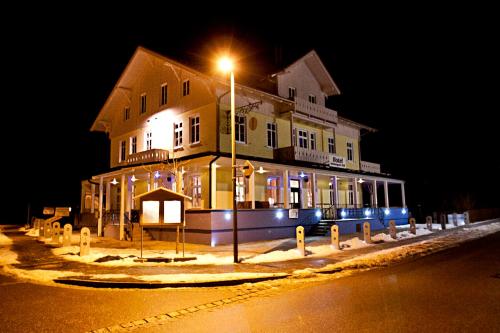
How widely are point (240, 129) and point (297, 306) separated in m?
16.4

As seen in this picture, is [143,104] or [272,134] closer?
[272,134]

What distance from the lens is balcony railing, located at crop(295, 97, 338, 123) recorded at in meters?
24.3

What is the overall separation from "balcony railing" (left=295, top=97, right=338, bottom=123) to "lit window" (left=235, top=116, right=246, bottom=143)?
4.00m

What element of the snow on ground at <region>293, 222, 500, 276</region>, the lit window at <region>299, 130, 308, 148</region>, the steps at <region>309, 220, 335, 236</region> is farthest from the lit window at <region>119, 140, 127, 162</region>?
the snow on ground at <region>293, 222, 500, 276</region>

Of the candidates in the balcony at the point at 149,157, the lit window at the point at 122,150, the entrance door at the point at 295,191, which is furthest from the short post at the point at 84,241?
the lit window at the point at 122,150

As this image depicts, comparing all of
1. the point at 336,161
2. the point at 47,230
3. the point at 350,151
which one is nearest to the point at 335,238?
the point at 336,161

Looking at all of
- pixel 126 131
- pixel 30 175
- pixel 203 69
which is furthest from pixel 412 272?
pixel 30 175

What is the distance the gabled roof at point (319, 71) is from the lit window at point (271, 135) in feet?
16.3

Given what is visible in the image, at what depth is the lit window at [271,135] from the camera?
2378 centimetres

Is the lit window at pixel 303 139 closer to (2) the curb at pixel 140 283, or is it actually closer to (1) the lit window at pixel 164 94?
(1) the lit window at pixel 164 94

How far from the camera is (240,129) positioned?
2222 cm

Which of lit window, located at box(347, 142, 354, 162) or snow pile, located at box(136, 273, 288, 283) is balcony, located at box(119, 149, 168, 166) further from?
lit window, located at box(347, 142, 354, 162)

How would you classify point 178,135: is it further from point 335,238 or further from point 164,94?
point 335,238

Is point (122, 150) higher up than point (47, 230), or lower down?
higher up
